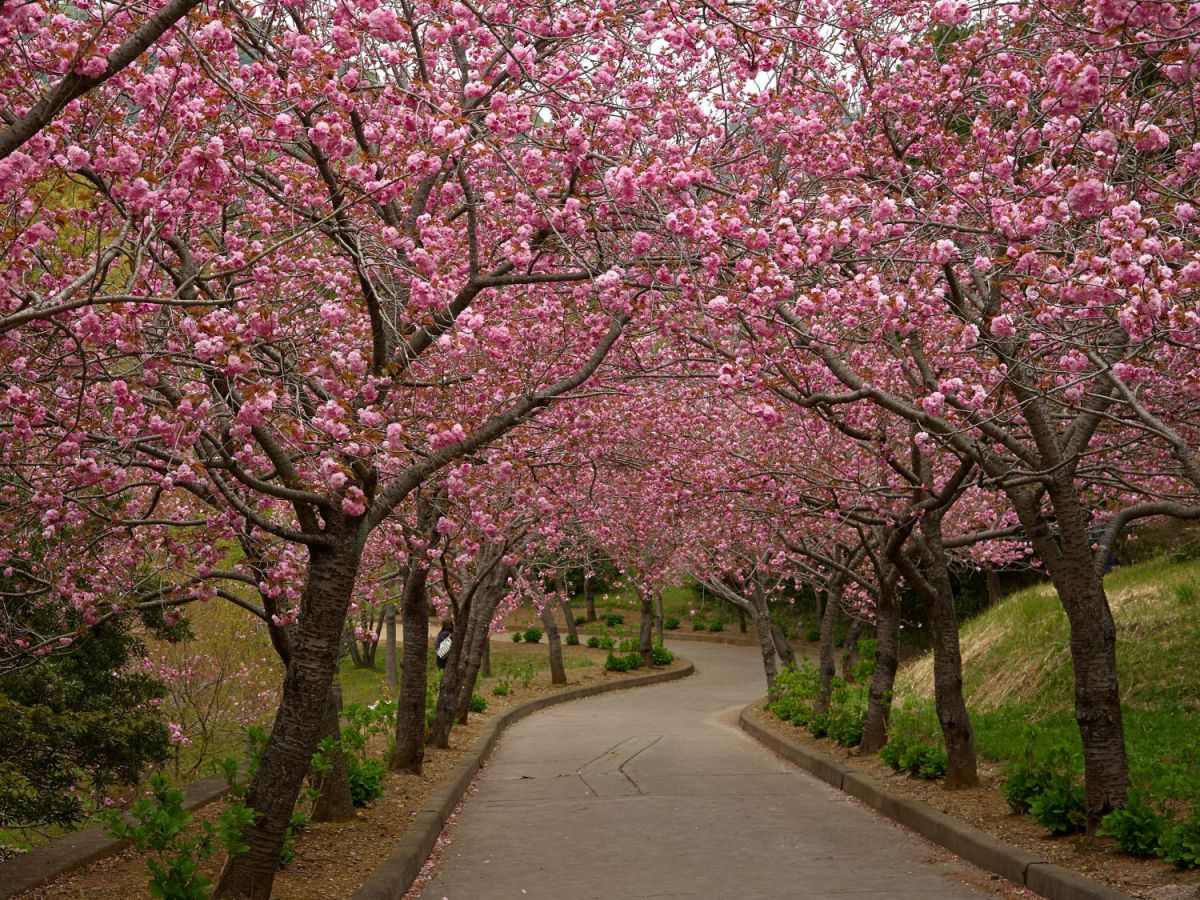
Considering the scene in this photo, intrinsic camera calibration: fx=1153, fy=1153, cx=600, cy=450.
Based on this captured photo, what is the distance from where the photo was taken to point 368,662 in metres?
40.7

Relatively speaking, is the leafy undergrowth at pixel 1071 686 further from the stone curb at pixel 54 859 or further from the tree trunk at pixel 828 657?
the stone curb at pixel 54 859

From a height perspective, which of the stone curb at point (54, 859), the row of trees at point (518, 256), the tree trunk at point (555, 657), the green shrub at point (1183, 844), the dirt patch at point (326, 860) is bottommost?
the green shrub at point (1183, 844)

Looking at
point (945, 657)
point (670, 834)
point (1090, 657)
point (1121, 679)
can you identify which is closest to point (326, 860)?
point (670, 834)

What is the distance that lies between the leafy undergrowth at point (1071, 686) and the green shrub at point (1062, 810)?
632 millimetres

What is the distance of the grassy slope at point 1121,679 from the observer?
36.3ft

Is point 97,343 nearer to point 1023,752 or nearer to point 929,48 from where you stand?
point 929,48

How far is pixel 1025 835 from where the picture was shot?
8797 millimetres

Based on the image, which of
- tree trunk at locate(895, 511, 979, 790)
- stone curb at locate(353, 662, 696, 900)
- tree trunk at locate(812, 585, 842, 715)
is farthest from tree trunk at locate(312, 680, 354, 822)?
tree trunk at locate(812, 585, 842, 715)

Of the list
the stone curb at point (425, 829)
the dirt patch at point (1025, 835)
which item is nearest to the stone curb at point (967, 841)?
the dirt patch at point (1025, 835)

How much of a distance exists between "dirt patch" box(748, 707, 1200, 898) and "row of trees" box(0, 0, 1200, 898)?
0.49 meters

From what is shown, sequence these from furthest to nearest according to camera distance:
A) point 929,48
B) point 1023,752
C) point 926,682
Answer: point 926,682 → point 1023,752 → point 929,48

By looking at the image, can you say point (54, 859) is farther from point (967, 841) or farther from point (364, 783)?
point (967, 841)

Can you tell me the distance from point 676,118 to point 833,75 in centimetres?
252

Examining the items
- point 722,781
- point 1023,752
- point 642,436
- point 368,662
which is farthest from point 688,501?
point 368,662
